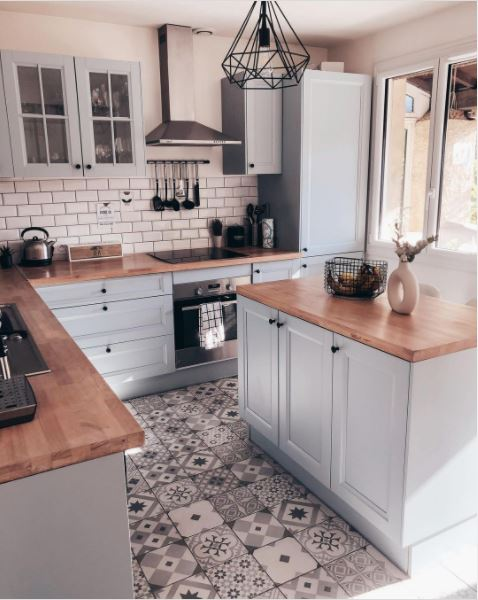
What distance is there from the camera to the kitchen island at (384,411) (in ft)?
6.25

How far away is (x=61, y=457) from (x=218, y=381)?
2.87 meters

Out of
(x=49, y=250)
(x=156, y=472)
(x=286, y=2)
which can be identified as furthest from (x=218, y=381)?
(x=286, y=2)

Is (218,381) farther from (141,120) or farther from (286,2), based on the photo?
(286,2)

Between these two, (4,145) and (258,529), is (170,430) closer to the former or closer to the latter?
(258,529)

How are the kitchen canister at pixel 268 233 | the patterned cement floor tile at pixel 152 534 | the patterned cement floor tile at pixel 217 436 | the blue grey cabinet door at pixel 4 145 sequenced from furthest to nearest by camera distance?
the kitchen canister at pixel 268 233
the blue grey cabinet door at pixel 4 145
the patterned cement floor tile at pixel 217 436
the patterned cement floor tile at pixel 152 534

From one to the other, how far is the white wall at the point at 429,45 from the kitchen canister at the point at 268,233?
1.03m

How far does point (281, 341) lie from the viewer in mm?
2559

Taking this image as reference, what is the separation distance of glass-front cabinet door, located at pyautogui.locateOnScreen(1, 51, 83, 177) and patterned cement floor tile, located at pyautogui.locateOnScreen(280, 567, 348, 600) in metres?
2.82

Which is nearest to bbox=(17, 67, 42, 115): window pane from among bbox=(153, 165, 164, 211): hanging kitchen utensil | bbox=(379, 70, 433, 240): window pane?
bbox=(153, 165, 164, 211): hanging kitchen utensil

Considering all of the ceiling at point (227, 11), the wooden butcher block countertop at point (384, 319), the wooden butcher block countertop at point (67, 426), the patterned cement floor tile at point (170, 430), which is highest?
the ceiling at point (227, 11)

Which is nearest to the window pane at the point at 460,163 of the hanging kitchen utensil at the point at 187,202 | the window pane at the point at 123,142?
the hanging kitchen utensil at the point at 187,202

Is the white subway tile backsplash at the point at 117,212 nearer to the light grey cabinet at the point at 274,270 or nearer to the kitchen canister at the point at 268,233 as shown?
the kitchen canister at the point at 268,233

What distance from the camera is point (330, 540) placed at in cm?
226

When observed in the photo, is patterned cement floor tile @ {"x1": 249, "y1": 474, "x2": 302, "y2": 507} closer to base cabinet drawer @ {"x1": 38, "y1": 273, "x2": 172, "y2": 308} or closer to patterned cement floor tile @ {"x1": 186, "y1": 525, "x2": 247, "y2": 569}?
patterned cement floor tile @ {"x1": 186, "y1": 525, "x2": 247, "y2": 569}
